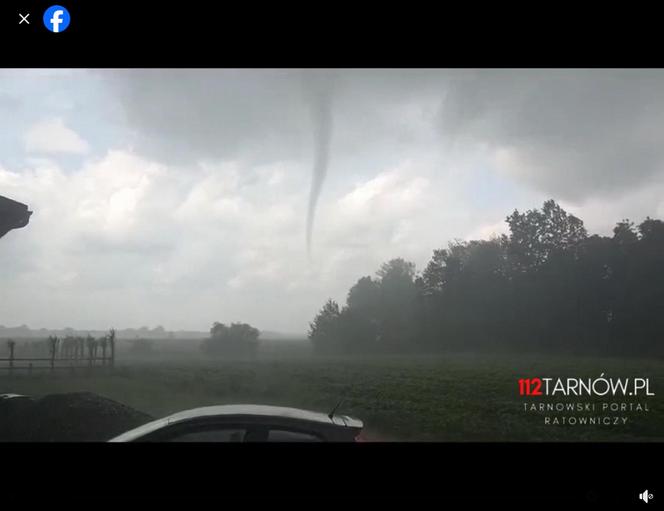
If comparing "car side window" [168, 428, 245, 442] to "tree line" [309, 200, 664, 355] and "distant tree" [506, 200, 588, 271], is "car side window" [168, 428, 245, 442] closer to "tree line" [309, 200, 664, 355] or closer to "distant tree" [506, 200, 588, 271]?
"tree line" [309, 200, 664, 355]

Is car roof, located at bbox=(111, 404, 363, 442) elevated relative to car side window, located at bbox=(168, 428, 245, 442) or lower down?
elevated

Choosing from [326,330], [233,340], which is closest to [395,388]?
[326,330]

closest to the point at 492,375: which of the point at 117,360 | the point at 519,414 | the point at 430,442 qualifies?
the point at 519,414

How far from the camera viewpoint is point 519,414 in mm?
3029

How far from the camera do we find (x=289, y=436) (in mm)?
2793

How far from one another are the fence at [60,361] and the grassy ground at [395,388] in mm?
66

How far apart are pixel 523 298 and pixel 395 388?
115cm

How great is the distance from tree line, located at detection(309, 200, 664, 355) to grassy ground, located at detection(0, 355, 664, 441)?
0.16 metres

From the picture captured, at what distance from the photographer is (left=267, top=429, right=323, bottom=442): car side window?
2.78 metres
